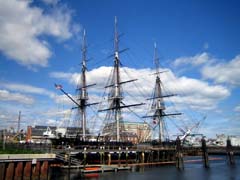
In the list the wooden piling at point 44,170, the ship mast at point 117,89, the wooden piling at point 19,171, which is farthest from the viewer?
the ship mast at point 117,89

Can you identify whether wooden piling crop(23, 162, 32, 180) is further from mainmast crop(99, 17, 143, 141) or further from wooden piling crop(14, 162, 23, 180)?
mainmast crop(99, 17, 143, 141)

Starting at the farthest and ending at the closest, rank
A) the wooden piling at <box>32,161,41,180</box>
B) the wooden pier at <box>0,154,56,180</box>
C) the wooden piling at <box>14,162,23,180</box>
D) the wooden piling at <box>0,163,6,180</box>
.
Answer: the wooden piling at <box>32,161,41,180</box> → the wooden piling at <box>14,162,23,180</box> → the wooden pier at <box>0,154,56,180</box> → the wooden piling at <box>0,163,6,180</box>

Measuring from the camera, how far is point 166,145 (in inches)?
3095

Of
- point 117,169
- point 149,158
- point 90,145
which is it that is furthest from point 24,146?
point 149,158

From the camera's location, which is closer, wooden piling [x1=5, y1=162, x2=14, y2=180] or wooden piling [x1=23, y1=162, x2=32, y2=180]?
wooden piling [x1=5, y1=162, x2=14, y2=180]

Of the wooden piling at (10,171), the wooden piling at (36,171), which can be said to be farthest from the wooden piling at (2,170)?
the wooden piling at (36,171)

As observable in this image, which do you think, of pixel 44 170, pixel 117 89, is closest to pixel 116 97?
pixel 117 89

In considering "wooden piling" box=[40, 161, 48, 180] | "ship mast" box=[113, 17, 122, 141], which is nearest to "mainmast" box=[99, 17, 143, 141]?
"ship mast" box=[113, 17, 122, 141]

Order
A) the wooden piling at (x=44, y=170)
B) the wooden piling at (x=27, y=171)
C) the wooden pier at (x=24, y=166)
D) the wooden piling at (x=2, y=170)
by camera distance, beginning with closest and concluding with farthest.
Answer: the wooden piling at (x=2, y=170), the wooden pier at (x=24, y=166), the wooden piling at (x=27, y=171), the wooden piling at (x=44, y=170)

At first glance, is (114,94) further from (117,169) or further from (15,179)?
(15,179)

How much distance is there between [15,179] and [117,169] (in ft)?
79.5

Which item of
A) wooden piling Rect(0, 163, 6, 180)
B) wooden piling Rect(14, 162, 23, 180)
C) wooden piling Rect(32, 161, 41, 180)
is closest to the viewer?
wooden piling Rect(0, 163, 6, 180)

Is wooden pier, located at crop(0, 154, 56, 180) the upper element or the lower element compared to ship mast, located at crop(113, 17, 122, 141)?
lower

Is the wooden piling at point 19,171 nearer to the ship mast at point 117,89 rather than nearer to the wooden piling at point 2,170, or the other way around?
the wooden piling at point 2,170
